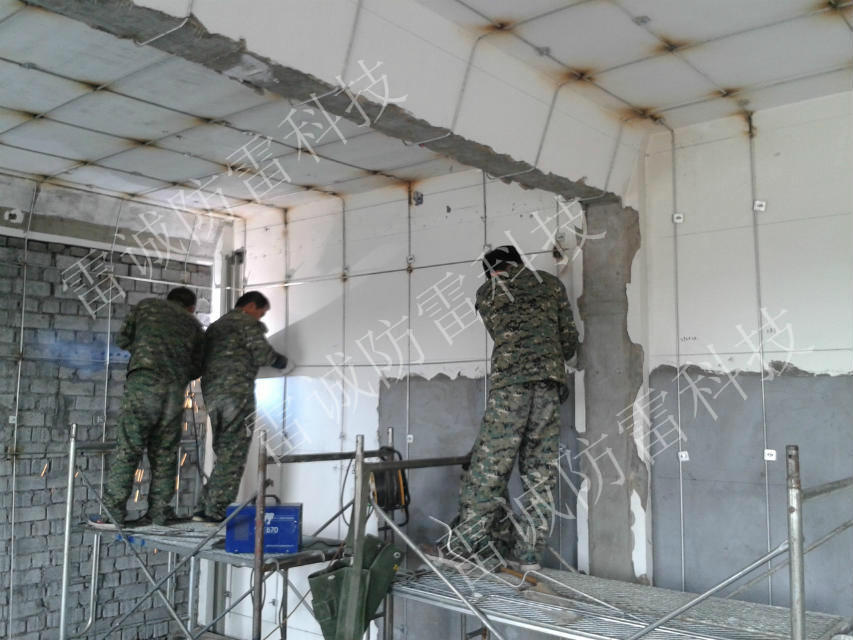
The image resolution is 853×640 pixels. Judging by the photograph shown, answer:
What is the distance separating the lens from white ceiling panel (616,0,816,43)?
2639mm

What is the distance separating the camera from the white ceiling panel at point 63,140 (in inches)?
155

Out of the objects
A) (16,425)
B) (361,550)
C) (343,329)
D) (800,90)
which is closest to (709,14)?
(800,90)

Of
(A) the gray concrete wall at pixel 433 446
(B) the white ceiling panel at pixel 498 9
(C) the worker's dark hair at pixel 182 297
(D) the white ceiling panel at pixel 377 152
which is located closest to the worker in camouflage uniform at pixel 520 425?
(A) the gray concrete wall at pixel 433 446

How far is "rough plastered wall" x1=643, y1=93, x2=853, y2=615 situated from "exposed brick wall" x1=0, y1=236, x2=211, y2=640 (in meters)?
3.68

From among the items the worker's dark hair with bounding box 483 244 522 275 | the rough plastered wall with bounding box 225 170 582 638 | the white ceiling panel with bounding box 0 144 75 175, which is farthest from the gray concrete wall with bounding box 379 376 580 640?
the white ceiling panel with bounding box 0 144 75 175

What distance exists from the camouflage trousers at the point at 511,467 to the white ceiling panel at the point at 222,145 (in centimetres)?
191

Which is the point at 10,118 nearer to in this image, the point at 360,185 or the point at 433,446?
the point at 360,185

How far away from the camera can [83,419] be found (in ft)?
16.6

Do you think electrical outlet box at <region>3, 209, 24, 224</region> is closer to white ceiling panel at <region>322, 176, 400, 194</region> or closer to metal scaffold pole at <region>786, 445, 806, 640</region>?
white ceiling panel at <region>322, 176, 400, 194</region>

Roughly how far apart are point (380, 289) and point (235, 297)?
1.51 m

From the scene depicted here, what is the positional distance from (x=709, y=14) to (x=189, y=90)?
223 cm

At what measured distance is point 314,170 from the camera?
4.59m

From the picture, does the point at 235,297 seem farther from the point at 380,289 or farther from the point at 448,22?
the point at 448,22

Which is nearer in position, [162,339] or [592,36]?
[592,36]
